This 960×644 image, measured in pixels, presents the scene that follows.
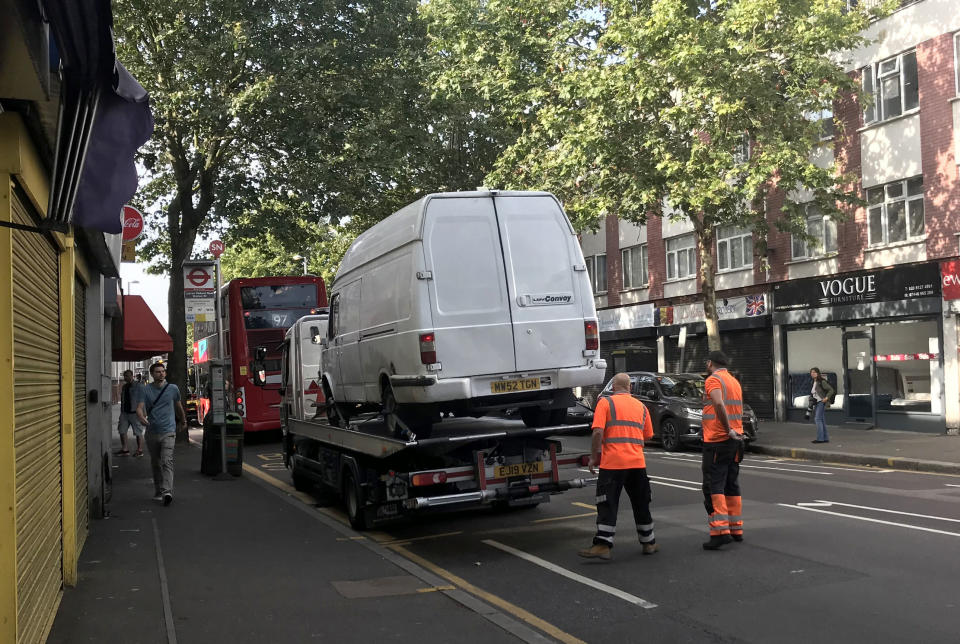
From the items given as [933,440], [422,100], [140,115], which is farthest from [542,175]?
[140,115]

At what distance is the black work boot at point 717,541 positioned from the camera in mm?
8555

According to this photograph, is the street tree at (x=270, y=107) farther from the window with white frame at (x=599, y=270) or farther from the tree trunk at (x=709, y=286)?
the window with white frame at (x=599, y=270)

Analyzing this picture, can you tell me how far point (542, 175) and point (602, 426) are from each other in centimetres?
1561

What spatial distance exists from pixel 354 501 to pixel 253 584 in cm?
303

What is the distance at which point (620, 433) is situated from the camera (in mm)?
8500

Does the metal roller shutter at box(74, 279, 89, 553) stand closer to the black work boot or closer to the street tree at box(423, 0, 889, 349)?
the black work boot

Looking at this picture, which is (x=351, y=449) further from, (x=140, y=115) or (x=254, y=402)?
(x=254, y=402)

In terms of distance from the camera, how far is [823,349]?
25.1 meters

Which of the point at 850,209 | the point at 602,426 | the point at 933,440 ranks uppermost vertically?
the point at 850,209

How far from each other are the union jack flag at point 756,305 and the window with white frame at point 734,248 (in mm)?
1050

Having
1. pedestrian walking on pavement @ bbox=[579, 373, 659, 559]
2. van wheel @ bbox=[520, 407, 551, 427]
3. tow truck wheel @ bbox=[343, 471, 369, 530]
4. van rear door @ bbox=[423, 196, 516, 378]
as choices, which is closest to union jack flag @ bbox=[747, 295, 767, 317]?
van wheel @ bbox=[520, 407, 551, 427]

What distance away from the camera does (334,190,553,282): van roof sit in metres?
9.49

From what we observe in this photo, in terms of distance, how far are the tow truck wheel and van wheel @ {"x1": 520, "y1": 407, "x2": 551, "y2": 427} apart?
6.49 feet

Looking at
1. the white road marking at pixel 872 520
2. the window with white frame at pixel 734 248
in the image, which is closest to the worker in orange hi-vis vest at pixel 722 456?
the white road marking at pixel 872 520
